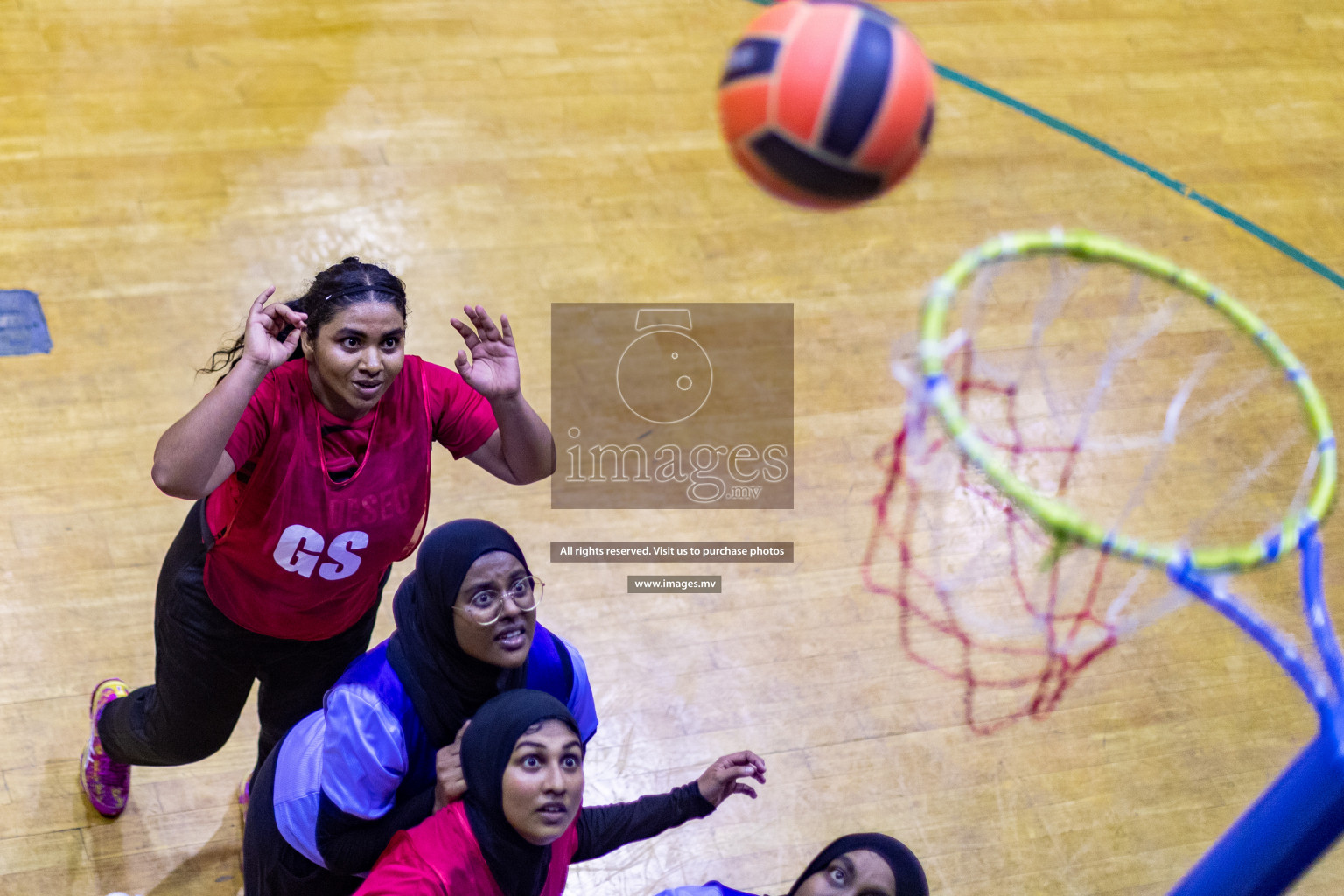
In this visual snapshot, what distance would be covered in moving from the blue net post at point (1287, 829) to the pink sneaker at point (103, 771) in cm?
243

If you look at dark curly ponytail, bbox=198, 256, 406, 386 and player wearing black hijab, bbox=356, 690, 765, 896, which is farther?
dark curly ponytail, bbox=198, 256, 406, 386

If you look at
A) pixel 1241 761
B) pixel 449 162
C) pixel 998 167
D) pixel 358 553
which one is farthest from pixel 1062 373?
pixel 358 553

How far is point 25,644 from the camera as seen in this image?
3371 millimetres

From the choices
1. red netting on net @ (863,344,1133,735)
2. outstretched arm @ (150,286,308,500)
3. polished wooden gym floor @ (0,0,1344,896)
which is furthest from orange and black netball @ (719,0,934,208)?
polished wooden gym floor @ (0,0,1344,896)

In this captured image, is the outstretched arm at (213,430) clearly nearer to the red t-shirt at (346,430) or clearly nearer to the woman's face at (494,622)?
the red t-shirt at (346,430)

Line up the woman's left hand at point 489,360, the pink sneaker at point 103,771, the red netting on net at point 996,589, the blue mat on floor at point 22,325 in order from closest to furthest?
the woman's left hand at point 489,360 → the pink sneaker at point 103,771 → the red netting on net at point 996,589 → the blue mat on floor at point 22,325

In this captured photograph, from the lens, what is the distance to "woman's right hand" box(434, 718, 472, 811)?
2.19 meters

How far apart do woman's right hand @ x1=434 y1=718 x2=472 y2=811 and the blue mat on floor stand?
8.08 ft

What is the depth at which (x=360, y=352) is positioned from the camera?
2.30m

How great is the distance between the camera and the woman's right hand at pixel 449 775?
7.17ft

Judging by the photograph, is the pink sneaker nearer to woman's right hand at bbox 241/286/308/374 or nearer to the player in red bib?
the player in red bib

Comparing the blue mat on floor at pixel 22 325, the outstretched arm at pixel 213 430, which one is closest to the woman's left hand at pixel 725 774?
the outstretched arm at pixel 213 430

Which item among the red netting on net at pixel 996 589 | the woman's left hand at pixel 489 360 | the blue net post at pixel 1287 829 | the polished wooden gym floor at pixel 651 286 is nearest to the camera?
the blue net post at pixel 1287 829

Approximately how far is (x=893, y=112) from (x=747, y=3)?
137 inches
